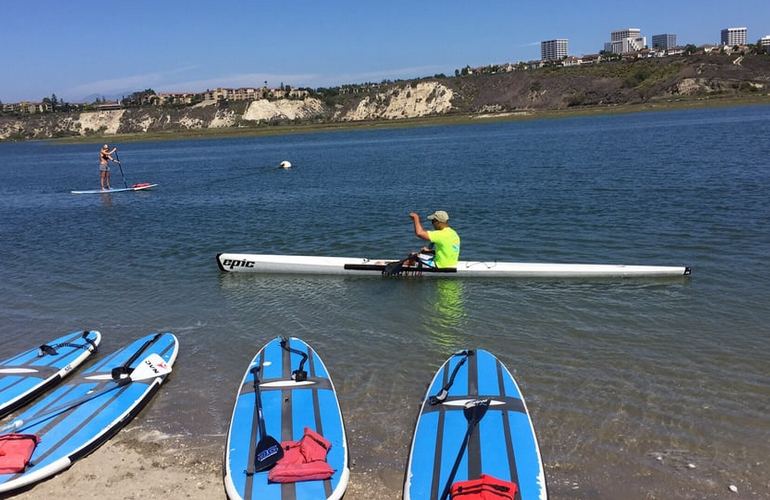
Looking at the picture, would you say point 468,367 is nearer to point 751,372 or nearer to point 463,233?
point 751,372

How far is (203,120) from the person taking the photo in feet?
613

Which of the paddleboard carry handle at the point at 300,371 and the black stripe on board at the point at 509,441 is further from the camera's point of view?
the paddleboard carry handle at the point at 300,371

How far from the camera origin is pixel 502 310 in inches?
514

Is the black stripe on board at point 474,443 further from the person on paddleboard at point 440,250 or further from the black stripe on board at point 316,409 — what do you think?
the person on paddleboard at point 440,250

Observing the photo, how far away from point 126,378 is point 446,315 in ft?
21.6

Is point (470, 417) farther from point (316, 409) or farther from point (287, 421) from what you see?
point (287, 421)

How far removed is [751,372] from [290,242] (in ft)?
51.8

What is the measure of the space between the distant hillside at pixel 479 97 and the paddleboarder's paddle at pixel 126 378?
481 feet

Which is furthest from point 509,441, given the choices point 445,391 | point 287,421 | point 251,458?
point 251,458

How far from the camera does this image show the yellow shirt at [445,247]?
1533 centimetres

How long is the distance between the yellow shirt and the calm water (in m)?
0.56

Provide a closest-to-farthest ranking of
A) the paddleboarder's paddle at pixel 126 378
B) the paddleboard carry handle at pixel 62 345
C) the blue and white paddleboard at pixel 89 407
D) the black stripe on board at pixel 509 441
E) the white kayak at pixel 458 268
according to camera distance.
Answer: the black stripe on board at pixel 509 441, the blue and white paddleboard at pixel 89 407, the paddleboarder's paddle at pixel 126 378, the paddleboard carry handle at pixel 62 345, the white kayak at pixel 458 268

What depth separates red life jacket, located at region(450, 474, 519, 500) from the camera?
20.2ft

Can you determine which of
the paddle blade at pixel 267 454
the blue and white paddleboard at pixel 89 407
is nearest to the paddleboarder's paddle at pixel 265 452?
the paddle blade at pixel 267 454
